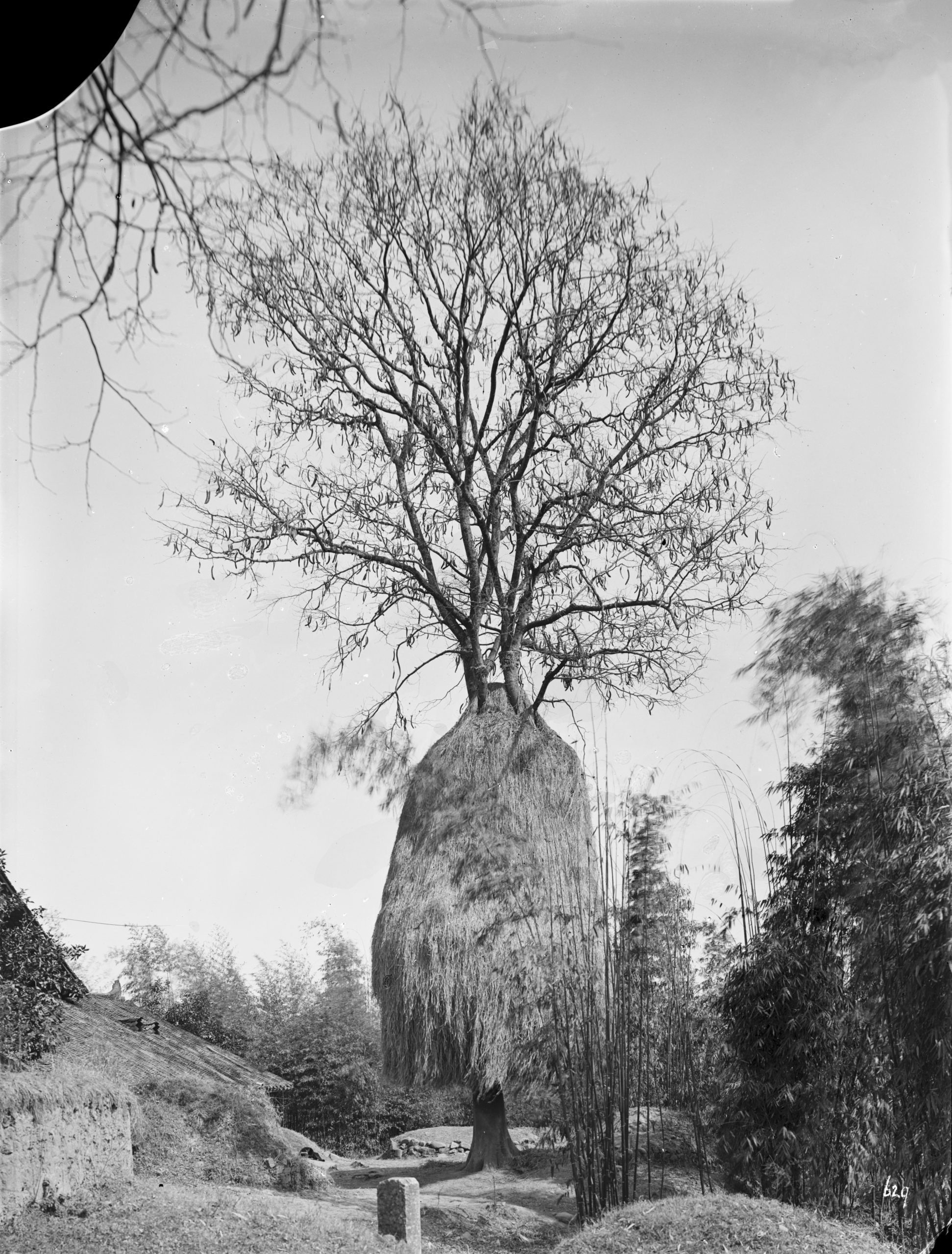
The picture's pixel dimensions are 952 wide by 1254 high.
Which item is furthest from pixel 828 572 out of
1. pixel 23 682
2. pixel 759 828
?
pixel 23 682

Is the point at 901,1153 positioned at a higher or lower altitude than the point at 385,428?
lower

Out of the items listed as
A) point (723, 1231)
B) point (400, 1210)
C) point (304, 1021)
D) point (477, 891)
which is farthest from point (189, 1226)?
point (723, 1231)

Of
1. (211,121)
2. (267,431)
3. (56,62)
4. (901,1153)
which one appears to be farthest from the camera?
(267,431)

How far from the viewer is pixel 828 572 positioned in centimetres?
349

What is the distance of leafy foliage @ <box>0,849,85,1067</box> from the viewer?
3.60 meters

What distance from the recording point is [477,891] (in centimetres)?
358

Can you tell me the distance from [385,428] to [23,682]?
1545 mm

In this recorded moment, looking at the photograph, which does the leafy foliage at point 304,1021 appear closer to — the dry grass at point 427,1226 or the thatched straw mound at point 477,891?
the thatched straw mound at point 477,891

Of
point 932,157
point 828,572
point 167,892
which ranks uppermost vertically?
point 932,157

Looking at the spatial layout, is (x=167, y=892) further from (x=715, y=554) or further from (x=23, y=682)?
(x=715, y=554)

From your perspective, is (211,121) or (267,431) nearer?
(211,121)

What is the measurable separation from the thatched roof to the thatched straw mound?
0.61 metres

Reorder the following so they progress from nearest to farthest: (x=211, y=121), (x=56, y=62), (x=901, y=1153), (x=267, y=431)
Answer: (x=56, y=62), (x=901, y=1153), (x=211, y=121), (x=267, y=431)

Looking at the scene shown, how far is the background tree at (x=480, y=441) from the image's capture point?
364 centimetres
